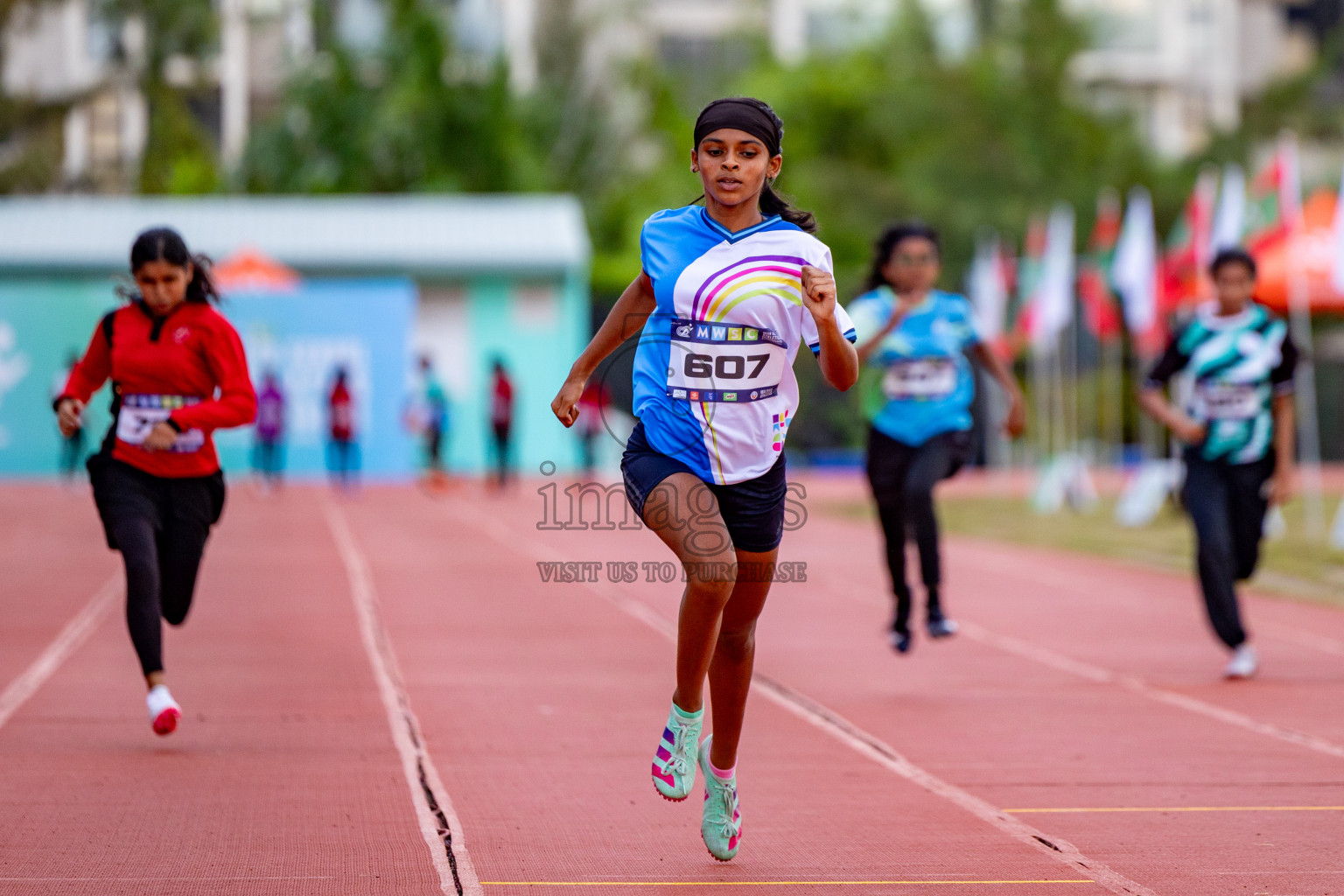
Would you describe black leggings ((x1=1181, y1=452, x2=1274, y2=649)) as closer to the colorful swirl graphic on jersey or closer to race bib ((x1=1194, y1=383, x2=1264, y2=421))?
race bib ((x1=1194, y1=383, x2=1264, y2=421))

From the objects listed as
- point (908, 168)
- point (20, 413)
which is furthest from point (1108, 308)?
point (908, 168)

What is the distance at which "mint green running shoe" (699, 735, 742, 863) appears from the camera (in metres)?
5.02

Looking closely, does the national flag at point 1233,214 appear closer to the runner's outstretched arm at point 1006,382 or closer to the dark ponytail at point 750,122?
the runner's outstretched arm at point 1006,382

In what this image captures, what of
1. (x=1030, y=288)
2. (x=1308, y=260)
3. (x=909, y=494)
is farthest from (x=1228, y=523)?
(x=1030, y=288)

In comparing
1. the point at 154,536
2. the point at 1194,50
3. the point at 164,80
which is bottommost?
the point at 154,536

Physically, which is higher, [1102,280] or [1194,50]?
[1194,50]

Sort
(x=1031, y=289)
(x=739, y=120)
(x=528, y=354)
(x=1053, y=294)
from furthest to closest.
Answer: (x=528, y=354)
(x=1031, y=289)
(x=1053, y=294)
(x=739, y=120)

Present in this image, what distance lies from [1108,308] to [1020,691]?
18.4 metres

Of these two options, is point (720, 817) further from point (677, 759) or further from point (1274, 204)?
point (1274, 204)

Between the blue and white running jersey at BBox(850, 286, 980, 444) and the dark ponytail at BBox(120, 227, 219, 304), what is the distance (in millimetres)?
3294

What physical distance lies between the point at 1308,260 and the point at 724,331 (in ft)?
51.9

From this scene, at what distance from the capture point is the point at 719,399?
4.99 m

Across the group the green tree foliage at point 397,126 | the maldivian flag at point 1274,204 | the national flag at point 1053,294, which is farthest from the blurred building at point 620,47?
the maldivian flag at point 1274,204

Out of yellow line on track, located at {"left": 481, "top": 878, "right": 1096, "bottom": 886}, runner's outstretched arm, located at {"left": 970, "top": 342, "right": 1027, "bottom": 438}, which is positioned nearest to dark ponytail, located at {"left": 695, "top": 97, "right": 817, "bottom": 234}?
yellow line on track, located at {"left": 481, "top": 878, "right": 1096, "bottom": 886}
